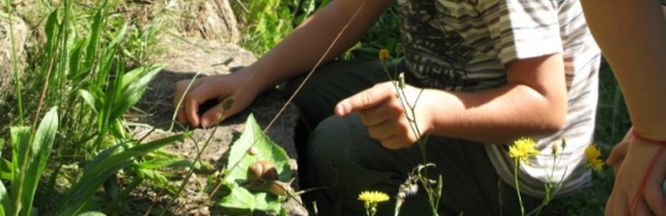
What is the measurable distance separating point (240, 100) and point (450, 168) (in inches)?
20.4

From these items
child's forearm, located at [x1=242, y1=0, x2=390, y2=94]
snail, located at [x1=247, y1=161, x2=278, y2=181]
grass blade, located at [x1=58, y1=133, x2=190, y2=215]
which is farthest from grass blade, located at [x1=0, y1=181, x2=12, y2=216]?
child's forearm, located at [x1=242, y1=0, x2=390, y2=94]

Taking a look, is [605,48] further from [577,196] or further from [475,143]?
[577,196]

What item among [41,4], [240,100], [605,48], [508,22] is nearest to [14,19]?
[41,4]

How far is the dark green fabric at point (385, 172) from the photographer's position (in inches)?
118

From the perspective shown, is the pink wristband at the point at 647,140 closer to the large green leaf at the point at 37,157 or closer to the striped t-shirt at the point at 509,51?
the striped t-shirt at the point at 509,51

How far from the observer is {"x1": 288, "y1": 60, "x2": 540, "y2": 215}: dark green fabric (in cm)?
301

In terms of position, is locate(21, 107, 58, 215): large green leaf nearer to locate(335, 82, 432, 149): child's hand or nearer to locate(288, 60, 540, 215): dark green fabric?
locate(335, 82, 432, 149): child's hand

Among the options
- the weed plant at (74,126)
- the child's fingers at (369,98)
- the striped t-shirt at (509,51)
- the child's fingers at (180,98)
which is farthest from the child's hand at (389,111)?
the child's fingers at (180,98)

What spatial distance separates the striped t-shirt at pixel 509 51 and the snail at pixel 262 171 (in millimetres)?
500

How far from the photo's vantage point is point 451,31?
2895 mm

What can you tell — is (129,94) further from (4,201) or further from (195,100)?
(4,201)

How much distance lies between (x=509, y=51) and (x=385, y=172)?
0.53 m

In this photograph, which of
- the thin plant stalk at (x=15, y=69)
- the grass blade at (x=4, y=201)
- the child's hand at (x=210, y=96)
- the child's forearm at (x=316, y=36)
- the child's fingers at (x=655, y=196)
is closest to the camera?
the child's fingers at (x=655, y=196)

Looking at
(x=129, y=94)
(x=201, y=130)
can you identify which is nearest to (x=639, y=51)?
(x=129, y=94)
